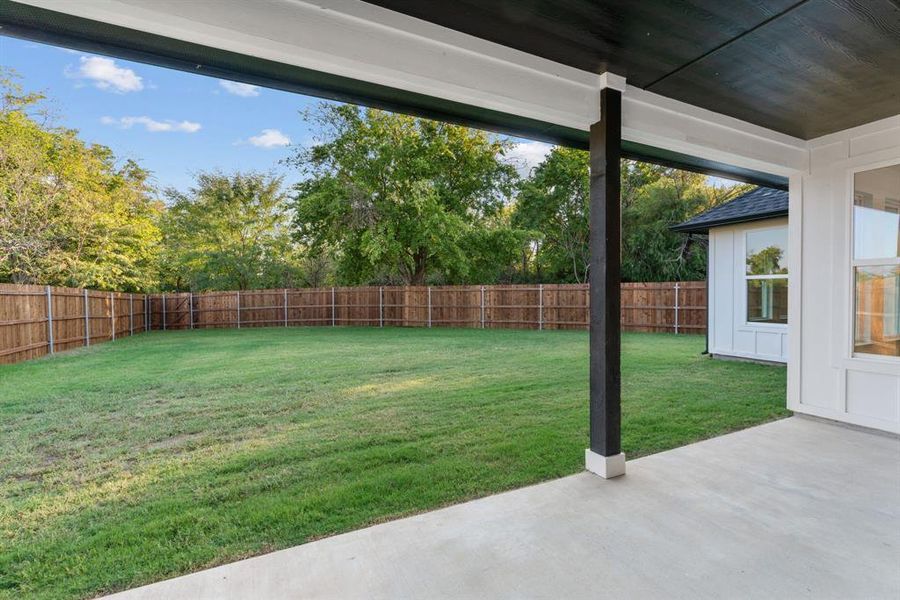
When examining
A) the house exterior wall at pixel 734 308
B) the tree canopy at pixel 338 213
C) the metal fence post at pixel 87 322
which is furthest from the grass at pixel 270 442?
the tree canopy at pixel 338 213

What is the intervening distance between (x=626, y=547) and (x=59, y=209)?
50.7 ft

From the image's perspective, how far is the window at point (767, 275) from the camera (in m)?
6.79

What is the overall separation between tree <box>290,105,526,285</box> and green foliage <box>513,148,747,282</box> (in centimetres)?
276

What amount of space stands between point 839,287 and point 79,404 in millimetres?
7576

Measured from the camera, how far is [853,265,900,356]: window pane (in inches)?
137

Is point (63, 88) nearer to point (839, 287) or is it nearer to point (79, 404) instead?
point (79, 404)

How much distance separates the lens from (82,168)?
41.0ft

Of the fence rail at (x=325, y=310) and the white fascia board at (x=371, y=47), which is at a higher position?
the white fascia board at (x=371, y=47)

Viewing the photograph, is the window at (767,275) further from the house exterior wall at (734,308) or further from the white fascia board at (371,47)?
the white fascia board at (371,47)

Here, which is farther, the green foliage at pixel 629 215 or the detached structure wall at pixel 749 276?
the green foliage at pixel 629 215

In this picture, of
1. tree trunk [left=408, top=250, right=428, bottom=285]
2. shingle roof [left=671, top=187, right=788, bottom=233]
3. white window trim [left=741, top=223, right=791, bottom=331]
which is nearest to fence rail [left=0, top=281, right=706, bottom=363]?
tree trunk [left=408, top=250, right=428, bottom=285]

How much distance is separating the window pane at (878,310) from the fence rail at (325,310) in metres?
8.31

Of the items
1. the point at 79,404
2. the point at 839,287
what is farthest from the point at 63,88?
the point at 839,287

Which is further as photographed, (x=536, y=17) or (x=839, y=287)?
(x=839, y=287)
